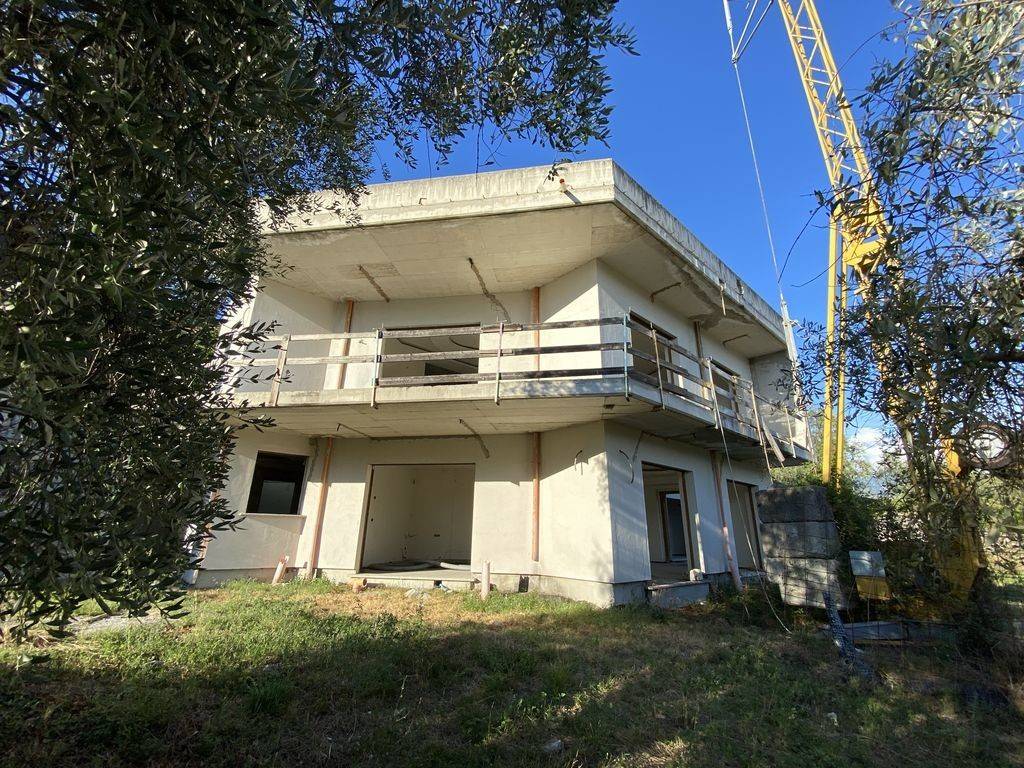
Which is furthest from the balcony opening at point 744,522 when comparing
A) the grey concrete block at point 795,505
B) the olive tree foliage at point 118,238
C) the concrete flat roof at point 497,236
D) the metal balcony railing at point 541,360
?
the olive tree foliage at point 118,238

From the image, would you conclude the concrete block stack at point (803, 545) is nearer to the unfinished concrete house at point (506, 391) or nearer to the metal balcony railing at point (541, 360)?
the metal balcony railing at point (541, 360)

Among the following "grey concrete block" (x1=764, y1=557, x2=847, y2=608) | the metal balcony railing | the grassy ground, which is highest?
the metal balcony railing

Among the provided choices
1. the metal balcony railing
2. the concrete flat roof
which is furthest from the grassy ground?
the concrete flat roof

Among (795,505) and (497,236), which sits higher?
(497,236)

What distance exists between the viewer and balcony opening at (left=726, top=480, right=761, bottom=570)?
14.2m

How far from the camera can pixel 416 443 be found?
11.9 meters

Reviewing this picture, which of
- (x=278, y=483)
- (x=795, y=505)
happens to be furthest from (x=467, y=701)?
(x=278, y=483)

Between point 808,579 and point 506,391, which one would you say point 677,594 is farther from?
point 506,391

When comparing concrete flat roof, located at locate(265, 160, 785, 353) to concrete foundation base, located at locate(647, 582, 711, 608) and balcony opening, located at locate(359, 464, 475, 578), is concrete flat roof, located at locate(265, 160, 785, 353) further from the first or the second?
concrete foundation base, located at locate(647, 582, 711, 608)

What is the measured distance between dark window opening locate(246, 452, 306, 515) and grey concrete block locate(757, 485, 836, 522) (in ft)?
34.9

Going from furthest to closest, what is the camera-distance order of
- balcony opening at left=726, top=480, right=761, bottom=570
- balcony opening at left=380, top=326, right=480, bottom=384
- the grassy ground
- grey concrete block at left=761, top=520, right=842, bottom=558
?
balcony opening at left=726, top=480, right=761, bottom=570
balcony opening at left=380, top=326, right=480, bottom=384
grey concrete block at left=761, top=520, right=842, bottom=558
the grassy ground

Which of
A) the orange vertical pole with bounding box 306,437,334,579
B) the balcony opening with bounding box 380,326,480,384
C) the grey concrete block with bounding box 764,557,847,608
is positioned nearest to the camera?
the grey concrete block with bounding box 764,557,847,608

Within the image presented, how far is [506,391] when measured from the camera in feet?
28.8

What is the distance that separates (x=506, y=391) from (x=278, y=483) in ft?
24.7
